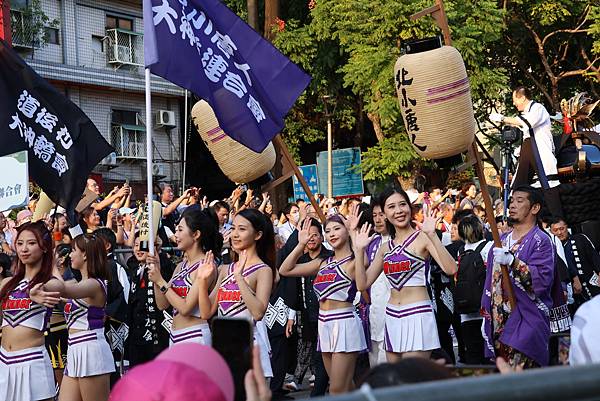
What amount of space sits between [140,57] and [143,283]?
2212cm

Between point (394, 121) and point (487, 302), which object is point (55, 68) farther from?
point (487, 302)

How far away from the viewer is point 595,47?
864 inches

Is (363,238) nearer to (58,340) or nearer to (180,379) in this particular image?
(58,340)

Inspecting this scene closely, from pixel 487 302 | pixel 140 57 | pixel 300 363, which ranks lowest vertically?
pixel 300 363

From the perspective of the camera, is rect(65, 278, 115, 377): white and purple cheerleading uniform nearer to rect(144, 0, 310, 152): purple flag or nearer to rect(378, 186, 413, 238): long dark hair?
rect(144, 0, 310, 152): purple flag

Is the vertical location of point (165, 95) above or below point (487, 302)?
above

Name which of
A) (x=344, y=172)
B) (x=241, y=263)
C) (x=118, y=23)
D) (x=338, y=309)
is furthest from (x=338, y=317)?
(x=118, y=23)

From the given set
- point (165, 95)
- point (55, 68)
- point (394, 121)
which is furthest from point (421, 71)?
point (165, 95)

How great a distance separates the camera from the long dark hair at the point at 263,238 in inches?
274

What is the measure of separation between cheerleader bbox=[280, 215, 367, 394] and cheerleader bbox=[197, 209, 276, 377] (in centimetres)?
67

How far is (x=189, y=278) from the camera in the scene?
6.79 meters

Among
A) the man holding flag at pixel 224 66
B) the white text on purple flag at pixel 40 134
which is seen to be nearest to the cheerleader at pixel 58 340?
the white text on purple flag at pixel 40 134

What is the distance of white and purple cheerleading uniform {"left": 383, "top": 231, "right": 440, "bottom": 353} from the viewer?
7.14 metres

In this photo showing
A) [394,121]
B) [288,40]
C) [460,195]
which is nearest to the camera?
[460,195]
